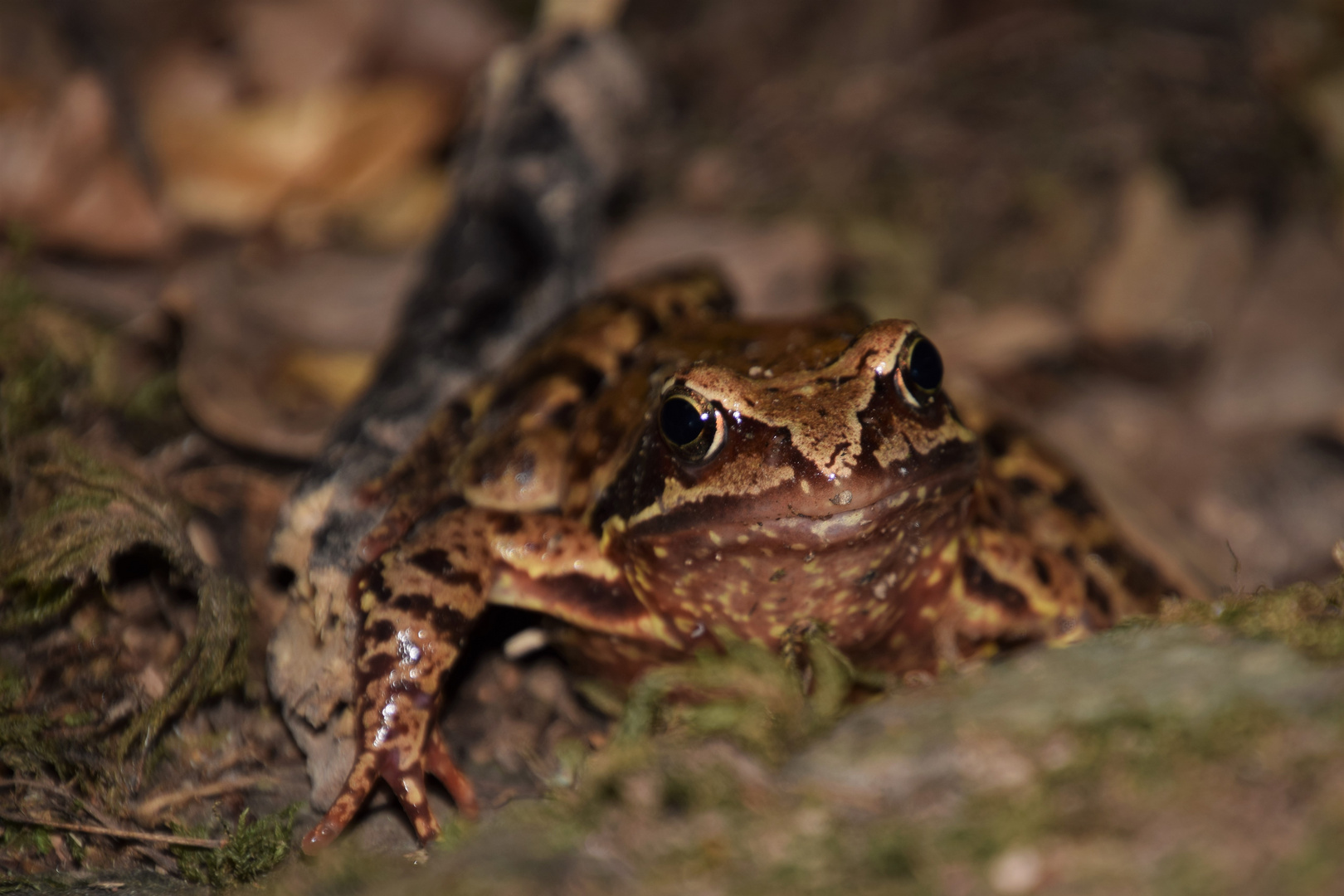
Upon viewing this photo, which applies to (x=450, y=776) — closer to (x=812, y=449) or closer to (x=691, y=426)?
(x=691, y=426)

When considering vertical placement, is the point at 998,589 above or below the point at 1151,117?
below

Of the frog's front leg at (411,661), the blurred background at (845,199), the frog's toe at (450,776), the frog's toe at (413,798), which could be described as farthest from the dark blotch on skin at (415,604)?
the blurred background at (845,199)

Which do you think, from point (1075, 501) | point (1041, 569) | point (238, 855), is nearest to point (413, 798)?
point (238, 855)

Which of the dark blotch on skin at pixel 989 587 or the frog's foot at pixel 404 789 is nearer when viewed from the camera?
the frog's foot at pixel 404 789

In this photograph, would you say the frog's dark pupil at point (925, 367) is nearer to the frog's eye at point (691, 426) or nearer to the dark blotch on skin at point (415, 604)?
the frog's eye at point (691, 426)

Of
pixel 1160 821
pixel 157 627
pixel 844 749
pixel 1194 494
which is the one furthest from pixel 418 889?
pixel 1194 494

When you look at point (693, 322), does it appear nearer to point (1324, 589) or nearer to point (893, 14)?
point (1324, 589)
